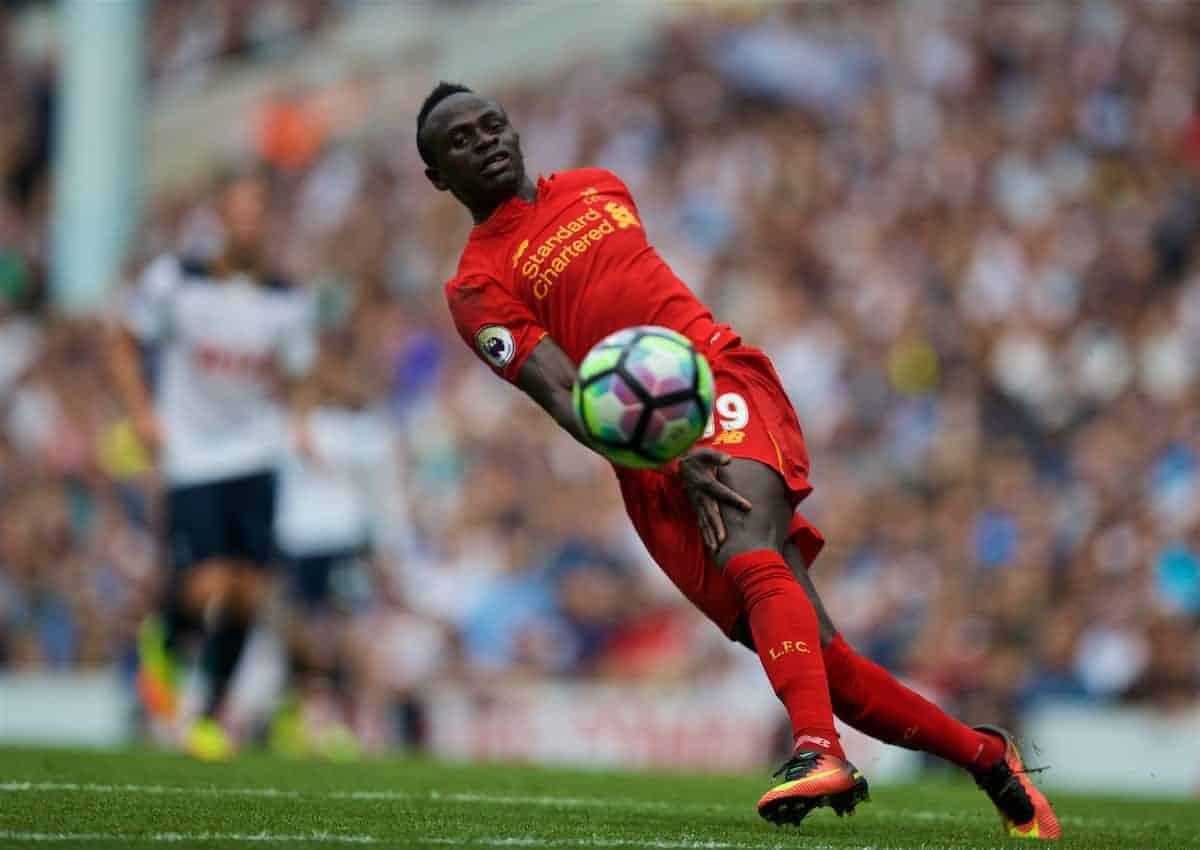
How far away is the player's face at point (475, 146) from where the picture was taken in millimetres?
5914

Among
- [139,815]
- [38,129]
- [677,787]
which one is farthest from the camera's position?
[38,129]

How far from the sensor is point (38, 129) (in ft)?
76.8

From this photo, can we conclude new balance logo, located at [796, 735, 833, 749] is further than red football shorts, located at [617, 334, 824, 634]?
No

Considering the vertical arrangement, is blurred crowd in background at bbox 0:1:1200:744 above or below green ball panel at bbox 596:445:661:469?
above

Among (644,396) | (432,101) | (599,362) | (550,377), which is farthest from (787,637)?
(432,101)

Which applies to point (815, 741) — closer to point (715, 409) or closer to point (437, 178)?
point (715, 409)

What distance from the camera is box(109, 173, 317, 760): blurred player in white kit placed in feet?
29.9

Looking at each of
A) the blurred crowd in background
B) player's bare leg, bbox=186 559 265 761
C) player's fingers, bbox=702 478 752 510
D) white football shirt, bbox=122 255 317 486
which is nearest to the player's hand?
player's fingers, bbox=702 478 752 510

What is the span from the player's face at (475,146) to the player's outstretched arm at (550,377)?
49cm

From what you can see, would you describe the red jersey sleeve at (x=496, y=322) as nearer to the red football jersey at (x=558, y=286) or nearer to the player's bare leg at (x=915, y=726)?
the red football jersey at (x=558, y=286)

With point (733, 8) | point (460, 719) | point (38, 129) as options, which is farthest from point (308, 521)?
point (38, 129)

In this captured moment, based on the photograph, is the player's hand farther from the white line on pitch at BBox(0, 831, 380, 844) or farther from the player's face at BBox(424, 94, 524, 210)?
the white line on pitch at BBox(0, 831, 380, 844)

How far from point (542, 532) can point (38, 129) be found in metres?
11.5

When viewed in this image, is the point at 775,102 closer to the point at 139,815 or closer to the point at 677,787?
the point at 677,787
